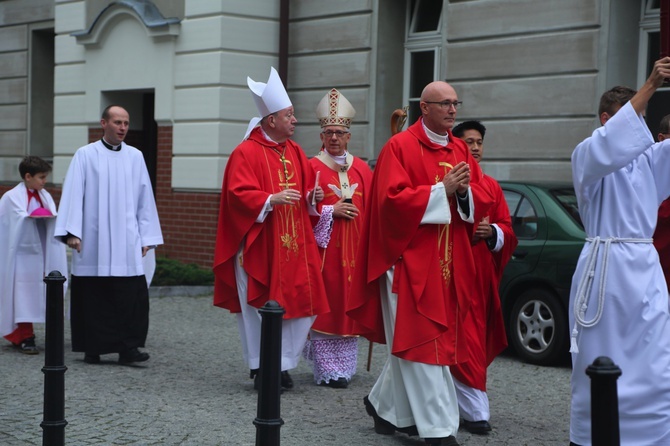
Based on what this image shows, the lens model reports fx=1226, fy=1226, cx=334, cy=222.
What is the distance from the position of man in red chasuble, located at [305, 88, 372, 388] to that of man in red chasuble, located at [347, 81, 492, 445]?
5.46 ft

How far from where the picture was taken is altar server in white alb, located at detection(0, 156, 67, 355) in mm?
10328

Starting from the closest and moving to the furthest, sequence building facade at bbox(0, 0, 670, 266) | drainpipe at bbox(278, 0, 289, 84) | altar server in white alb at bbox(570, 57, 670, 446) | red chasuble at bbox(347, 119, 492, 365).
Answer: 1. altar server in white alb at bbox(570, 57, 670, 446)
2. red chasuble at bbox(347, 119, 492, 365)
3. building facade at bbox(0, 0, 670, 266)
4. drainpipe at bbox(278, 0, 289, 84)

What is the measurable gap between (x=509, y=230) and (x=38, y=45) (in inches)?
616

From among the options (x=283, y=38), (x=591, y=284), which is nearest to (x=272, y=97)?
(x=591, y=284)

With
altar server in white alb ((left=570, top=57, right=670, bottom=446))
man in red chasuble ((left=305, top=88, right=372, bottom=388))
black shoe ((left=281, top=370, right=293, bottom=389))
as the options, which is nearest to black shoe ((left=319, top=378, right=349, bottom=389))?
man in red chasuble ((left=305, top=88, right=372, bottom=388))

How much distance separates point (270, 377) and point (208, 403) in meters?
3.06

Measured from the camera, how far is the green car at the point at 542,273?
9.52 m

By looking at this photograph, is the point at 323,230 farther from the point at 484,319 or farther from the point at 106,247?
the point at 484,319

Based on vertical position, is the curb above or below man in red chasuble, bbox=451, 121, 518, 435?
below

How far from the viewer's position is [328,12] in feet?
51.7

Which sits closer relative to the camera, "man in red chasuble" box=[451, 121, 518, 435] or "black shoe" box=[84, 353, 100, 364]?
"man in red chasuble" box=[451, 121, 518, 435]

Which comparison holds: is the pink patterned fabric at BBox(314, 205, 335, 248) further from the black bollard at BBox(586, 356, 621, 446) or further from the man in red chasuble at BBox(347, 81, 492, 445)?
the black bollard at BBox(586, 356, 621, 446)

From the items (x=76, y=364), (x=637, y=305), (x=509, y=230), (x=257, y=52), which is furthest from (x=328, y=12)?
(x=637, y=305)

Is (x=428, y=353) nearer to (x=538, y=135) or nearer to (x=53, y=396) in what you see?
(x=53, y=396)
